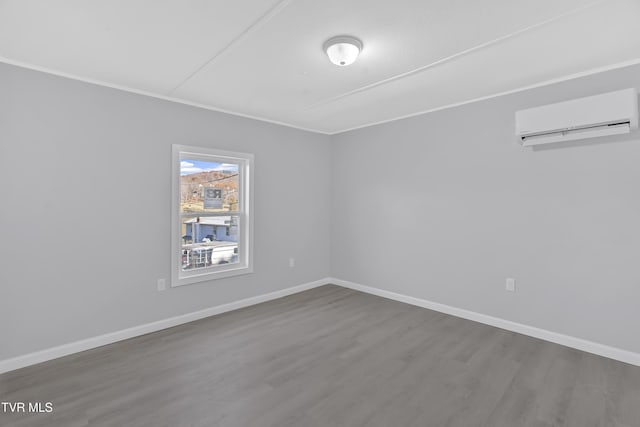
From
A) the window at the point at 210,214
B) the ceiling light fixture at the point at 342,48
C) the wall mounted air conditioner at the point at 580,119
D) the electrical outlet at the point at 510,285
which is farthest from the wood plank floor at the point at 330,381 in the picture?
the ceiling light fixture at the point at 342,48

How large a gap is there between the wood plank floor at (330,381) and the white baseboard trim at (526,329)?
91 millimetres

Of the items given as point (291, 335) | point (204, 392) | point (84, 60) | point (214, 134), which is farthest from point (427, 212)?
point (84, 60)

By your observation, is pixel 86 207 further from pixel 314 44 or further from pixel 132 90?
pixel 314 44

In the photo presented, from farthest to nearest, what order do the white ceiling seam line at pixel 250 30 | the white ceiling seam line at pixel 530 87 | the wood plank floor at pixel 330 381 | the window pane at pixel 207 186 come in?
the window pane at pixel 207 186
the white ceiling seam line at pixel 530 87
the wood plank floor at pixel 330 381
the white ceiling seam line at pixel 250 30

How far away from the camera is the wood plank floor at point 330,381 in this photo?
2.00 metres

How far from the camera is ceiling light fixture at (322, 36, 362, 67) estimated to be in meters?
2.20

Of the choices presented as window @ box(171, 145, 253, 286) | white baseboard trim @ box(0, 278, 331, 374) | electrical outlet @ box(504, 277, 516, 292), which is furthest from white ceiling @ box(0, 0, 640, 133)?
white baseboard trim @ box(0, 278, 331, 374)

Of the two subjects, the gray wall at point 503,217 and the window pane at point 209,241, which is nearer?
the gray wall at point 503,217

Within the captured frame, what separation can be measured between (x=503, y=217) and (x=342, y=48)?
2.45 metres

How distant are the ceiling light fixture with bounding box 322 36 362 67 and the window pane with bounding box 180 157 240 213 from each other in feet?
7.18

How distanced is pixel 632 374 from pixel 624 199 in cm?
140

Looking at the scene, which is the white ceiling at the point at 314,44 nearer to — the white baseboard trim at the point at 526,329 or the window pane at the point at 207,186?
the window pane at the point at 207,186

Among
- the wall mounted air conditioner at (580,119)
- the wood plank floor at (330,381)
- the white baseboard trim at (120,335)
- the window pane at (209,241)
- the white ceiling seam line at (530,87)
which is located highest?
the white ceiling seam line at (530,87)

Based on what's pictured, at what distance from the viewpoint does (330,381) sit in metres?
2.39
